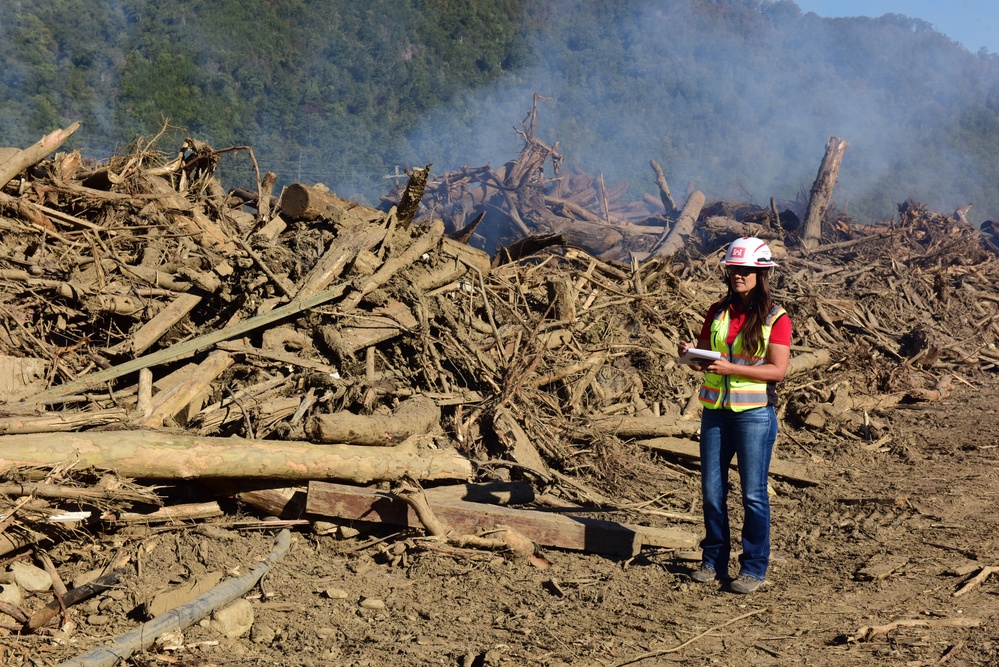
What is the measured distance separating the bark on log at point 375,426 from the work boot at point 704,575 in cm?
186

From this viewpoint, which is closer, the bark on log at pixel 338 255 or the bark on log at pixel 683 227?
the bark on log at pixel 338 255

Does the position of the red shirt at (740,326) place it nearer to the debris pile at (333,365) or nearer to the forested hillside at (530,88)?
the debris pile at (333,365)

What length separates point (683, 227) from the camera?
16.4m

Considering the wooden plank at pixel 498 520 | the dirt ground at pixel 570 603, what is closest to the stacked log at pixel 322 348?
the wooden plank at pixel 498 520

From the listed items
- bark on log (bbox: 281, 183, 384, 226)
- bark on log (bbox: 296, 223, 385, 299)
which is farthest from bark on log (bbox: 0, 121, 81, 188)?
bark on log (bbox: 296, 223, 385, 299)

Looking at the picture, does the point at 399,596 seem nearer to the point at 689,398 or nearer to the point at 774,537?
the point at 774,537

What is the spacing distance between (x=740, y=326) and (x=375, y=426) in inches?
83.5

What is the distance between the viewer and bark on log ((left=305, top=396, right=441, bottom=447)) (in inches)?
195

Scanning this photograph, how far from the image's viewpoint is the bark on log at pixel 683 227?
15.6 metres

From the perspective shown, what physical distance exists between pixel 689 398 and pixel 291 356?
3.75 meters

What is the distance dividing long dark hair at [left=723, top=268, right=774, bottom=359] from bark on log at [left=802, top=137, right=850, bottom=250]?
1108 cm

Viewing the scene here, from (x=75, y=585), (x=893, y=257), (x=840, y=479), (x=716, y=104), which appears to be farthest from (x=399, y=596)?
(x=716, y=104)

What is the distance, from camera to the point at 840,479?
6820 millimetres

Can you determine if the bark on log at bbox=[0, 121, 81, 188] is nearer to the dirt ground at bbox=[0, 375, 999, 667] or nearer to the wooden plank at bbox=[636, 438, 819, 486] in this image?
the dirt ground at bbox=[0, 375, 999, 667]
